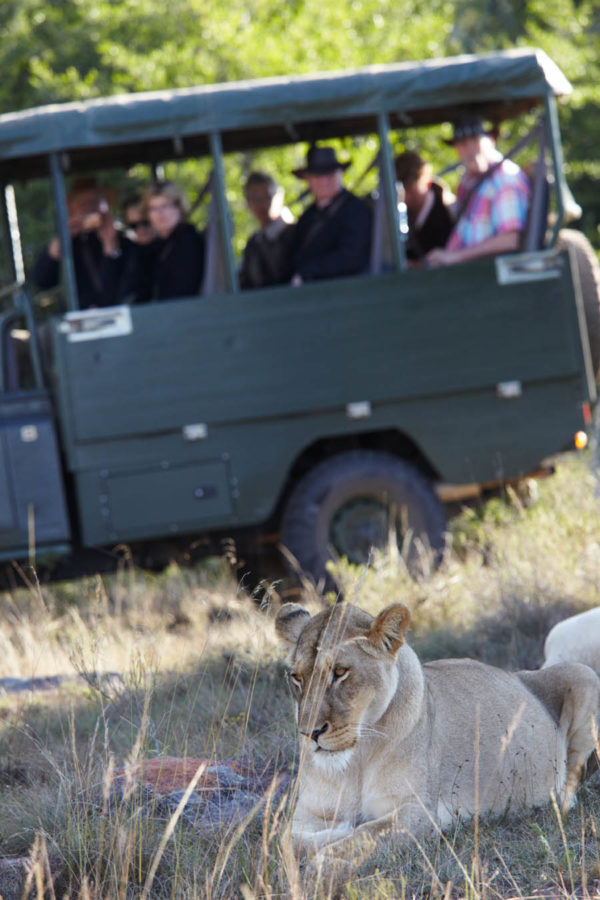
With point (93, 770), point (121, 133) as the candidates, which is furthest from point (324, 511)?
point (93, 770)

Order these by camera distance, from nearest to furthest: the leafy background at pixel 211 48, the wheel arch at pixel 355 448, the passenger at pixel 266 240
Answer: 1. the wheel arch at pixel 355 448
2. the passenger at pixel 266 240
3. the leafy background at pixel 211 48

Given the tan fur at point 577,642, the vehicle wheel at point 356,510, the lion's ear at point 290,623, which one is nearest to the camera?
the lion's ear at point 290,623

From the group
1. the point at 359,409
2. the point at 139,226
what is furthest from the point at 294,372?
the point at 139,226

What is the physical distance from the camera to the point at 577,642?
454 centimetres

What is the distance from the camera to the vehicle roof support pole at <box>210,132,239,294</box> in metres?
6.99

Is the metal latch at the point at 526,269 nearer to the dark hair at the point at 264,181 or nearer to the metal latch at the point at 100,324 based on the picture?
the dark hair at the point at 264,181

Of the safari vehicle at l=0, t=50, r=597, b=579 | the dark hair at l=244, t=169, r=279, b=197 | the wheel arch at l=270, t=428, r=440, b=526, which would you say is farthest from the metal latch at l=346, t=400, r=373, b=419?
the dark hair at l=244, t=169, r=279, b=197

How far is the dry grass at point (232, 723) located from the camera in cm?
313

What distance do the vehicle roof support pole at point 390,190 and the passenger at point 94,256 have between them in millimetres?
1671

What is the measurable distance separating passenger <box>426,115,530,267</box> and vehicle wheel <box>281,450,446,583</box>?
4.19ft

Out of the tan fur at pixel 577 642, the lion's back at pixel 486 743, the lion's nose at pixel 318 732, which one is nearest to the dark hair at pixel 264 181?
the tan fur at pixel 577 642

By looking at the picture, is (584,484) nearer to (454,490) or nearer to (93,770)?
(454,490)

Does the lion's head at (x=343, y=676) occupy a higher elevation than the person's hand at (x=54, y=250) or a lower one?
lower

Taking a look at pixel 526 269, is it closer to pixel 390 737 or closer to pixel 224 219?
pixel 224 219
